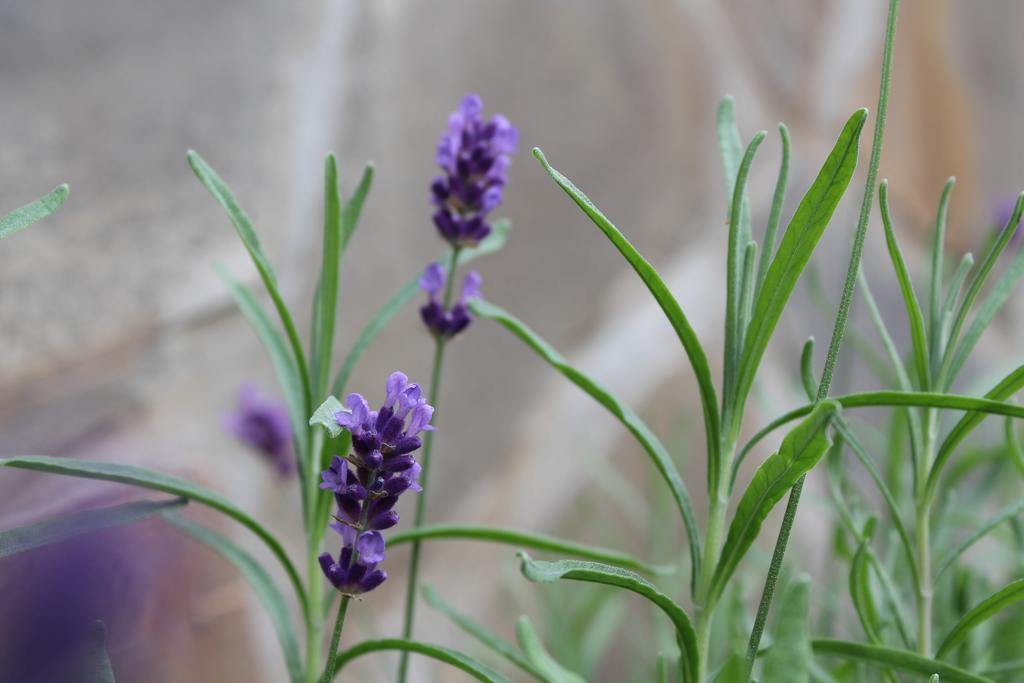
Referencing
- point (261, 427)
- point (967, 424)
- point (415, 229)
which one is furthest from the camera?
point (415, 229)

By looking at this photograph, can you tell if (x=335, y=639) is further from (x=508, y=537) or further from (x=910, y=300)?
(x=910, y=300)

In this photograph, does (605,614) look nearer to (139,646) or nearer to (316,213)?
(139,646)

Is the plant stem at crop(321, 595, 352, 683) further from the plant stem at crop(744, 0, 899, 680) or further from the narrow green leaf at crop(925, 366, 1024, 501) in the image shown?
the narrow green leaf at crop(925, 366, 1024, 501)

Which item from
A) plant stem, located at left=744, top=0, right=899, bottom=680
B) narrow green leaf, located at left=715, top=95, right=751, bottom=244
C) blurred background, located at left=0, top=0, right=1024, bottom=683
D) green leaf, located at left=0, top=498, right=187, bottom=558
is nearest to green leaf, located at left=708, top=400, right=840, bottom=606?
plant stem, located at left=744, top=0, right=899, bottom=680

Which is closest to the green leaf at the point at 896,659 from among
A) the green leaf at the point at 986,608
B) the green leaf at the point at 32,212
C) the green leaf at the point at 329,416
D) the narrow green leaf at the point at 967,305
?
the green leaf at the point at 986,608

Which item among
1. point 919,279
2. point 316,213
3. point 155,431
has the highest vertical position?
point 919,279

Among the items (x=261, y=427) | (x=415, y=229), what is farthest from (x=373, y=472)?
(x=415, y=229)

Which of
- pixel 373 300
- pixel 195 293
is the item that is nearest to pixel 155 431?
pixel 195 293
